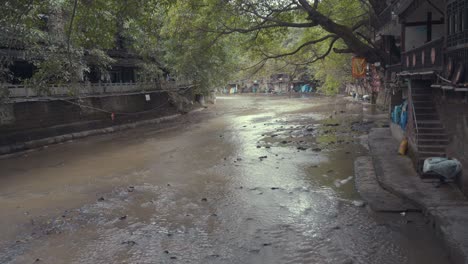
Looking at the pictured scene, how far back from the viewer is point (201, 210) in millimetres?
9602

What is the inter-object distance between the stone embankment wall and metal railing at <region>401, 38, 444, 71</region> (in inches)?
557

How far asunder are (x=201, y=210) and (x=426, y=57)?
7366 millimetres

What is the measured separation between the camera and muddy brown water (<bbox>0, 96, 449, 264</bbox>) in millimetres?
7234

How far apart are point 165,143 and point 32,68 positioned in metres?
10.4

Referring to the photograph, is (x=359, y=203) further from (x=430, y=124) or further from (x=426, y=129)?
(x=430, y=124)

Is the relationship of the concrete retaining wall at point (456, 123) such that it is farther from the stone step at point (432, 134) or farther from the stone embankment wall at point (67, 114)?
the stone embankment wall at point (67, 114)

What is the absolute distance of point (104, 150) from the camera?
18.8 m

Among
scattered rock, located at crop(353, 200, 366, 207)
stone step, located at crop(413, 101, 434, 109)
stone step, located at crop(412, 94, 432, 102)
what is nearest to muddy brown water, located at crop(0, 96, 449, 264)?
scattered rock, located at crop(353, 200, 366, 207)

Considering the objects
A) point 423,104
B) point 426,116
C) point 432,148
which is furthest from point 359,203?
point 423,104

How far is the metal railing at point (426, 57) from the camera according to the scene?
960cm

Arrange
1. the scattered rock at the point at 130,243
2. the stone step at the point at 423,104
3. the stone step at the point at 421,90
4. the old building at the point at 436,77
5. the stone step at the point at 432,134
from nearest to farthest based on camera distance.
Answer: the scattered rock at the point at 130,243 → the old building at the point at 436,77 → the stone step at the point at 432,134 → the stone step at the point at 423,104 → the stone step at the point at 421,90

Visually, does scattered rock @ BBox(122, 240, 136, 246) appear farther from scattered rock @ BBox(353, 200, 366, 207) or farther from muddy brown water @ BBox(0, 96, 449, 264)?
scattered rock @ BBox(353, 200, 366, 207)

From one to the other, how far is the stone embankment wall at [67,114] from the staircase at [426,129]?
1392 cm

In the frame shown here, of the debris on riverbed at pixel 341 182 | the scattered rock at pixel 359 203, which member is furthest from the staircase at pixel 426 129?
the debris on riverbed at pixel 341 182
